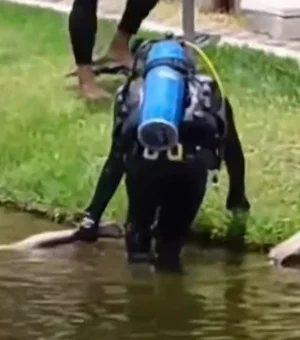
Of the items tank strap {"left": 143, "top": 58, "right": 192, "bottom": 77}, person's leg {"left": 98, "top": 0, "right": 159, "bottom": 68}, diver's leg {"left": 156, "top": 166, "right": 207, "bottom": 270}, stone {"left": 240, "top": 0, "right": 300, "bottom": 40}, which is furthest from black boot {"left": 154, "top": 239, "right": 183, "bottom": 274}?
stone {"left": 240, "top": 0, "right": 300, "bottom": 40}

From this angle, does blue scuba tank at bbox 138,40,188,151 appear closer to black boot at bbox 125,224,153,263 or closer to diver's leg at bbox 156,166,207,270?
diver's leg at bbox 156,166,207,270

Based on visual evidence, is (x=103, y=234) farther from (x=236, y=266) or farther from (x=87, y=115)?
(x=87, y=115)

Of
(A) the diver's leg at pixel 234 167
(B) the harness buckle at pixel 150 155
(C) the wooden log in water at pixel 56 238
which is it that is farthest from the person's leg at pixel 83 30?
(B) the harness buckle at pixel 150 155

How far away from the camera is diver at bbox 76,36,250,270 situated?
616 centimetres

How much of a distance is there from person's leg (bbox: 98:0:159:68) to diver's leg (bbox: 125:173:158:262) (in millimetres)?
3152

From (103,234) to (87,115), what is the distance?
2256 mm

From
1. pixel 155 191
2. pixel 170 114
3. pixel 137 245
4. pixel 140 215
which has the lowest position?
pixel 137 245

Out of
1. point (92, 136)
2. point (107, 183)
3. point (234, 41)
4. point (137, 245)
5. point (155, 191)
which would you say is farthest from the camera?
point (234, 41)

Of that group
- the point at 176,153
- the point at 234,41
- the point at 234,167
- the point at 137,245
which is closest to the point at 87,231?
the point at 137,245

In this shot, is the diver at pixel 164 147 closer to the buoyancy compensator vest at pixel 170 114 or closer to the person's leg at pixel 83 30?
the buoyancy compensator vest at pixel 170 114

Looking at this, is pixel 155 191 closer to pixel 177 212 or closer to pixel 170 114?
pixel 177 212

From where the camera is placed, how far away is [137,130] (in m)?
6.18

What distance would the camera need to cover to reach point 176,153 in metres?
6.17

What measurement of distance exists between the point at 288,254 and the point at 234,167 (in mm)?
491
